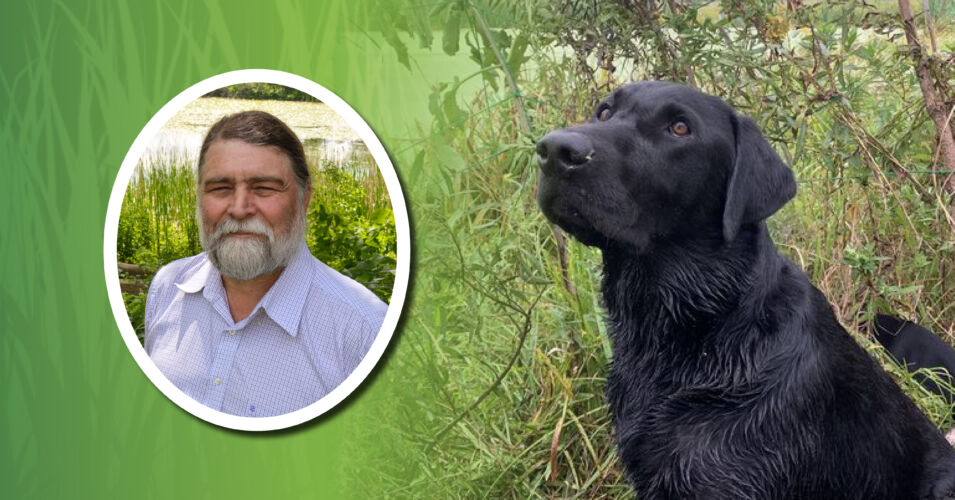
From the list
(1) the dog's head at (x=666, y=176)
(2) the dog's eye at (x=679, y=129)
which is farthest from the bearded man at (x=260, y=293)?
(2) the dog's eye at (x=679, y=129)

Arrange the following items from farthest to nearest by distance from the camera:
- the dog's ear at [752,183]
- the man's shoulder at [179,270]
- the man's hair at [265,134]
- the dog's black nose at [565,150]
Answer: the man's shoulder at [179,270] → the man's hair at [265,134] → the dog's ear at [752,183] → the dog's black nose at [565,150]

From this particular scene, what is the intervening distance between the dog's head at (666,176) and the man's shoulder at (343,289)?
0.78m

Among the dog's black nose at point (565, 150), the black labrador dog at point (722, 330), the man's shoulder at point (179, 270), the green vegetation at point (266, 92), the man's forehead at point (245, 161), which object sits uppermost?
Result: the green vegetation at point (266, 92)

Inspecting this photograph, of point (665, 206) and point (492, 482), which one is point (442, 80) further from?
point (492, 482)

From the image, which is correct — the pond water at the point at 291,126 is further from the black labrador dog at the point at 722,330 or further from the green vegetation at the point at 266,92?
the black labrador dog at the point at 722,330

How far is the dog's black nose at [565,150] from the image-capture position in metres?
2.59

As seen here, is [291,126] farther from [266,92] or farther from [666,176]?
[666,176]

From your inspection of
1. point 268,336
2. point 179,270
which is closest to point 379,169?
point 268,336

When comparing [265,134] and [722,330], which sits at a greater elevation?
[265,134]

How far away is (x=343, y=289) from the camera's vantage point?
10.6 feet

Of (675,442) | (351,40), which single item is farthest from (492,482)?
(351,40)

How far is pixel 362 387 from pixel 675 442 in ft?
3.45

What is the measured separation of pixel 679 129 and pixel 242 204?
142 cm

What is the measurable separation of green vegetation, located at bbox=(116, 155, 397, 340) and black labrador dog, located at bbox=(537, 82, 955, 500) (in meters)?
0.72
